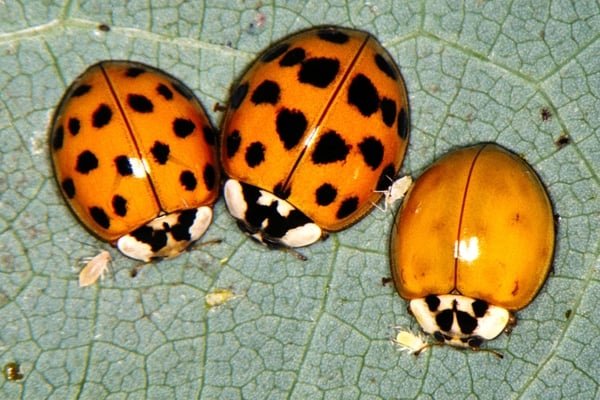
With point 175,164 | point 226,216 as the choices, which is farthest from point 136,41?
point 226,216

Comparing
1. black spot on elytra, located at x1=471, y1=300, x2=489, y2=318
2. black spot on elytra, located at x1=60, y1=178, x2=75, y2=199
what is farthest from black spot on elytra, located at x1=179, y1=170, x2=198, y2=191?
black spot on elytra, located at x1=471, y1=300, x2=489, y2=318

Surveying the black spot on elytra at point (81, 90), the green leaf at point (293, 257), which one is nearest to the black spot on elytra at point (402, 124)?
the green leaf at point (293, 257)

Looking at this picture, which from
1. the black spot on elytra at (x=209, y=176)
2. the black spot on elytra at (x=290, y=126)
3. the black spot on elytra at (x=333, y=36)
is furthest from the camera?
the black spot on elytra at (x=209, y=176)

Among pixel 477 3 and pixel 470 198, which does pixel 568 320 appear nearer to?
pixel 470 198

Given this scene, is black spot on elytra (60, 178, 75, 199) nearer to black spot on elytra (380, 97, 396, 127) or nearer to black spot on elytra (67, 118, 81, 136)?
black spot on elytra (67, 118, 81, 136)

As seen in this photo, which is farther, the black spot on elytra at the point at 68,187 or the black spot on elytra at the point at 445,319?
the black spot on elytra at the point at 445,319

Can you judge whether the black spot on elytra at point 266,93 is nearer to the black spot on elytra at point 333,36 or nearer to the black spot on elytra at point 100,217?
the black spot on elytra at point 333,36
